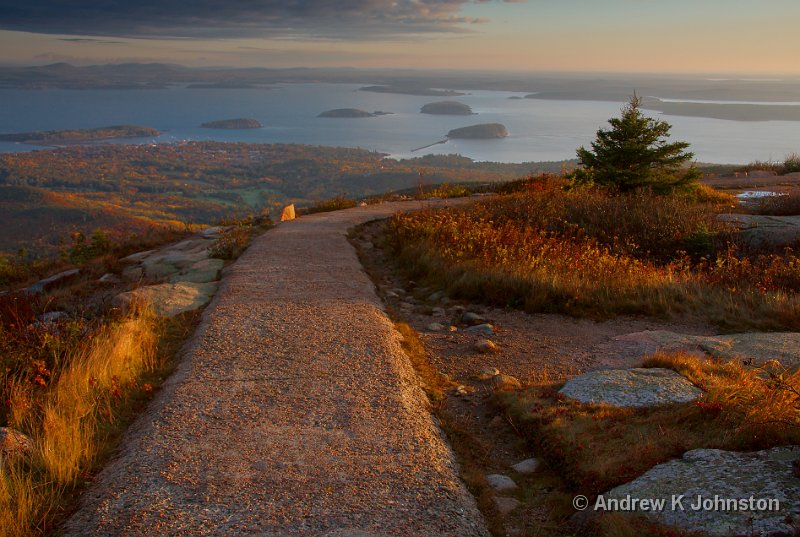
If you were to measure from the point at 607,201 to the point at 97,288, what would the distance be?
32.2ft

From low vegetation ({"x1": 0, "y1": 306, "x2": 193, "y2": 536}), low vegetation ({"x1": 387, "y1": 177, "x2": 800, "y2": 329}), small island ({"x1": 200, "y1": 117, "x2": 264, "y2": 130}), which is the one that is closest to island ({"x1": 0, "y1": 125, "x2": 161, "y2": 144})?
small island ({"x1": 200, "y1": 117, "x2": 264, "y2": 130})

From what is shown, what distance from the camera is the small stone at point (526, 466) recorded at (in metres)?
4.04

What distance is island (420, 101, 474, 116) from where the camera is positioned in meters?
104

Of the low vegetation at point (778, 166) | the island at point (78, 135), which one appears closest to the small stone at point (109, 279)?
the low vegetation at point (778, 166)

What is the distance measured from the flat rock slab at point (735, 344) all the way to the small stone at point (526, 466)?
2.48 m

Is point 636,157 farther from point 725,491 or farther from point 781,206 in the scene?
point 725,491

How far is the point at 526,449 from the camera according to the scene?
4359 millimetres

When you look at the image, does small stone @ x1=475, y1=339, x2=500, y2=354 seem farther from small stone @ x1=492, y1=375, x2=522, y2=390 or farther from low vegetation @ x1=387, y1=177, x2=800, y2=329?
low vegetation @ x1=387, y1=177, x2=800, y2=329

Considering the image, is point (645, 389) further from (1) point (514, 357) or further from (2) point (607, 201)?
(2) point (607, 201)

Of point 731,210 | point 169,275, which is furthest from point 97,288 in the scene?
point 731,210

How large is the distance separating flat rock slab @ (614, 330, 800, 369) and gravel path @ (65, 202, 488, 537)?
279 centimetres

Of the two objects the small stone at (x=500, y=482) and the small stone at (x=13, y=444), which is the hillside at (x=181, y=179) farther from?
the small stone at (x=13, y=444)

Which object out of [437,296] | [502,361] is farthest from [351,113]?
[502,361]

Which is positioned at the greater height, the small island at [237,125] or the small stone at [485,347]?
the small island at [237,125]
